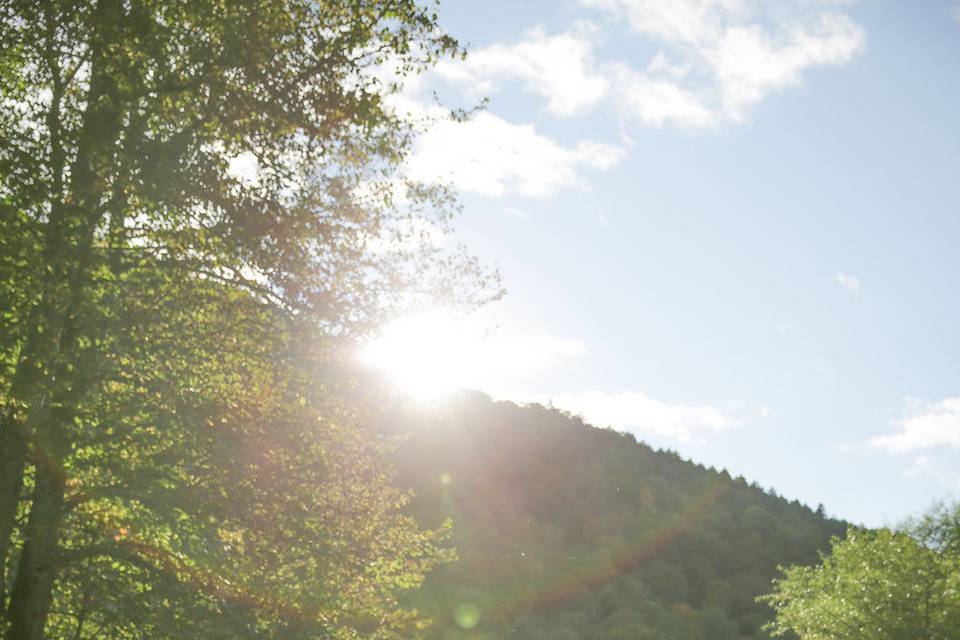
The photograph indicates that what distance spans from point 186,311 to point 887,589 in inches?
1005

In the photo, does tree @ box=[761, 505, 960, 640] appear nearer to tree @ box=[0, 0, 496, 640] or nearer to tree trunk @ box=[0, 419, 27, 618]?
tree @ box=[0, 0, 496, 640]

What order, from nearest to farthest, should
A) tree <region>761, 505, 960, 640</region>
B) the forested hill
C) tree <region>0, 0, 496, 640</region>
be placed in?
tree <region>0, 0, 496, 640</region>, tree <region>761, 505, 960, 640</region>, the forested hill

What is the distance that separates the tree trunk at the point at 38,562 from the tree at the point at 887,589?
24.7m

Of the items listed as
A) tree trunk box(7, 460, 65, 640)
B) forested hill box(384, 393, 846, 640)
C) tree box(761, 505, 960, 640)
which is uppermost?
forested hill box(384, 393, 846, 640)

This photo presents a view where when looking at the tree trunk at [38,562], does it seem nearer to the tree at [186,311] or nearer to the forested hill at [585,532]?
the tree at [186,311]

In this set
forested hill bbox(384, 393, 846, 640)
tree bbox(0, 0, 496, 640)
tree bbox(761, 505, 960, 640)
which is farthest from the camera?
forested hill bbox(384, 393, 846, 640)

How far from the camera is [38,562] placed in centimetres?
→ 950

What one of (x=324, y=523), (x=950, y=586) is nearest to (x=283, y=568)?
(x=324, y=523)

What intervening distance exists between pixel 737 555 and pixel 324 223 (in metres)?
73.4

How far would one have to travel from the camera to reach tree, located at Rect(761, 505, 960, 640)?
1053 inches

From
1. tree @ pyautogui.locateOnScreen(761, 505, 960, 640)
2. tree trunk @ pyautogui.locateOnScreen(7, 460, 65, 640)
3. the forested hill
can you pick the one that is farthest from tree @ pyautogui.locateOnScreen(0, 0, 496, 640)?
the forested hill

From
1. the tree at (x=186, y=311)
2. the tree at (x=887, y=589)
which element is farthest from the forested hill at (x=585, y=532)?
the tree at (x=186, y=311)

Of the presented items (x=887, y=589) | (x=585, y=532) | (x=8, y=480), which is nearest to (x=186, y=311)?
(x=8, y=480)

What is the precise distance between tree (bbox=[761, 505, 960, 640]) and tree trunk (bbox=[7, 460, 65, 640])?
24738 millimetres
